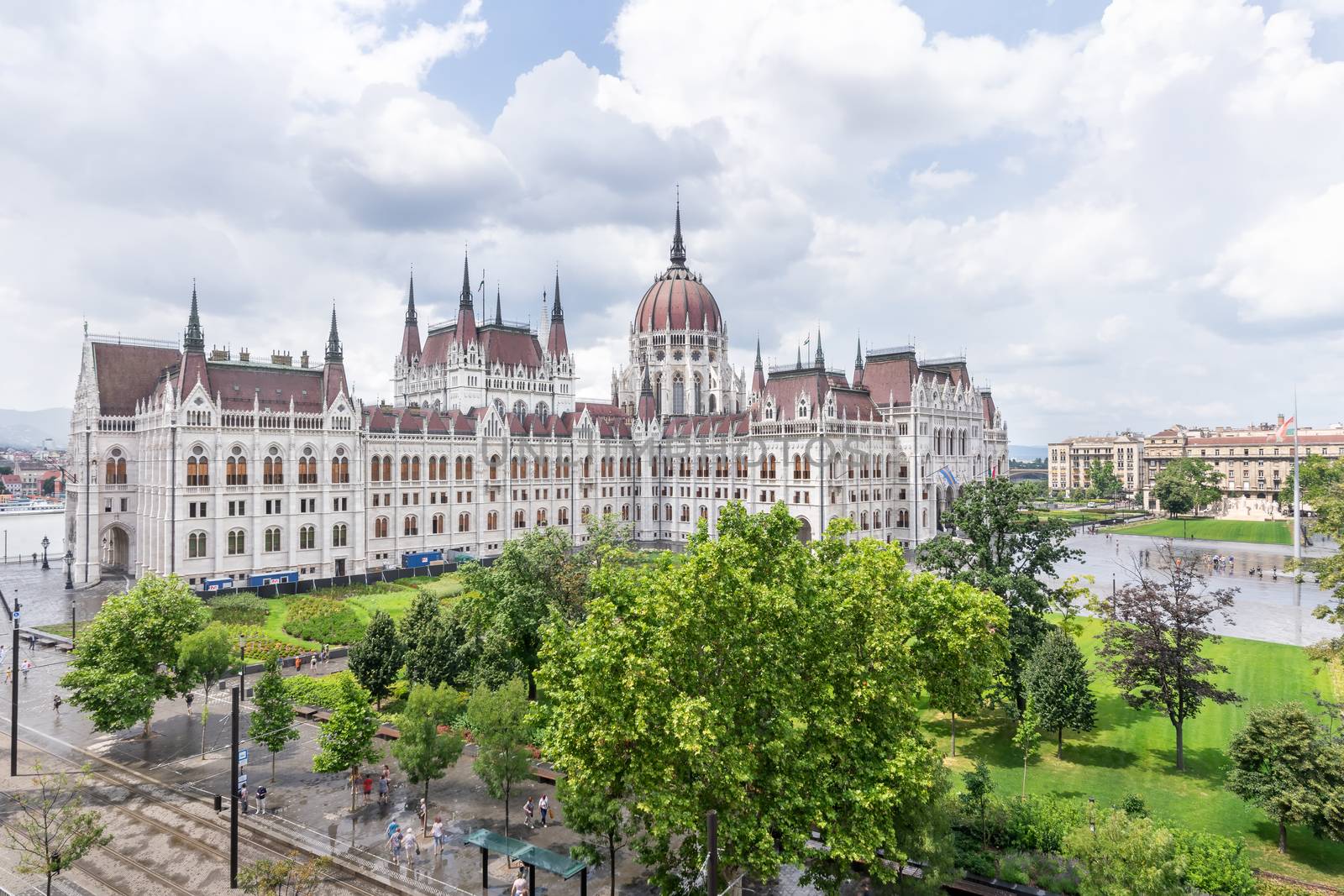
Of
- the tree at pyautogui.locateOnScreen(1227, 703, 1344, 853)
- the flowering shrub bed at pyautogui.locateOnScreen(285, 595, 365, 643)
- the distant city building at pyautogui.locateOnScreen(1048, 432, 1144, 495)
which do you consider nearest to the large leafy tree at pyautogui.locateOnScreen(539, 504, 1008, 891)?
the tree at pyautogui.locateOnScreen(1227, 703, 1344, 853)

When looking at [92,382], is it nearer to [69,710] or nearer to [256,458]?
[256,458]

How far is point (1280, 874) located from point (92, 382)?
9047 cm

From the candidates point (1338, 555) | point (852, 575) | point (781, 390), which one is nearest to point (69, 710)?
point (852, 575)

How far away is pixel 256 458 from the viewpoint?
229 ft

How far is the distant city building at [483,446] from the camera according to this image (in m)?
69.2

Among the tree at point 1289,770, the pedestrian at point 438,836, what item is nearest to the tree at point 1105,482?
the tree at point 1289,770

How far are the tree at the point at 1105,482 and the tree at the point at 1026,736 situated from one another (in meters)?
139

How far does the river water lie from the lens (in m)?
104

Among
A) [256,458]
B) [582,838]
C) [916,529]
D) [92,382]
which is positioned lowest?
[582,838]

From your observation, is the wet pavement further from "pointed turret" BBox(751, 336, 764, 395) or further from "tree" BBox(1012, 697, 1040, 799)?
"pointed turret" BBox(751, 336, 764, 395)

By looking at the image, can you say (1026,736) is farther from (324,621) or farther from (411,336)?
(411,336)

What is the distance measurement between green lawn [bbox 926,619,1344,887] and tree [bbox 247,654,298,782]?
1121 inches

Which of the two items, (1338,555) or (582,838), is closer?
(582,838)

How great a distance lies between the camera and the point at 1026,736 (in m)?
30.8
